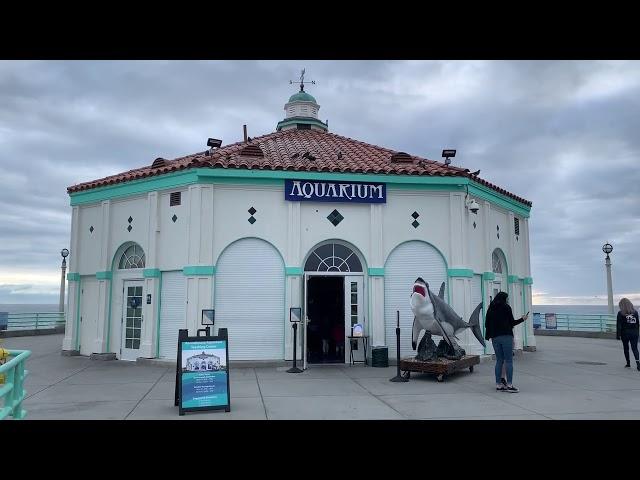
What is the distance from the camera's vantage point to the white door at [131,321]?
13.6m

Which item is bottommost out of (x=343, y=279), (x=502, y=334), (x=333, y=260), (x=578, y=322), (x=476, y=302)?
(x=578, y=322)

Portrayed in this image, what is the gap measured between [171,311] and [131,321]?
1563mm

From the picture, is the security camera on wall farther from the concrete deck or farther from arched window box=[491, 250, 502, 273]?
the concrete deck

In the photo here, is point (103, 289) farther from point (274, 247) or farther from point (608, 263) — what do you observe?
point (608, 263)

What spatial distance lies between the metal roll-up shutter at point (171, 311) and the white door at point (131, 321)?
90 cm

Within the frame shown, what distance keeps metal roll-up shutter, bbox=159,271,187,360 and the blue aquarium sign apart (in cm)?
343

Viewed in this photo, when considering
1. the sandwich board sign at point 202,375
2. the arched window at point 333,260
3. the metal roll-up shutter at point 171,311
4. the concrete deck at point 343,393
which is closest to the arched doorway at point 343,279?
the arched window at point 333,260

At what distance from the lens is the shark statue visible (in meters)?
10.8

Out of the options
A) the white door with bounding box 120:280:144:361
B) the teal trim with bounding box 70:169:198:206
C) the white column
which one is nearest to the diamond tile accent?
the teal trim with bounding box 70:169:198:206

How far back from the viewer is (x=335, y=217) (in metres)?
13.1

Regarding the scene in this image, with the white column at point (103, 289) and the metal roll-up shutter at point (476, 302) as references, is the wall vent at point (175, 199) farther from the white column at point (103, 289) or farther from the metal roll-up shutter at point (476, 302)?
the metal roll-up shutter at point (476, 302)

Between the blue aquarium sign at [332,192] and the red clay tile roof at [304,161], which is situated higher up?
the red clay tile roof at [304,161]

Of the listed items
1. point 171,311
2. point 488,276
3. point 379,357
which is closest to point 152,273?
point 171,311
